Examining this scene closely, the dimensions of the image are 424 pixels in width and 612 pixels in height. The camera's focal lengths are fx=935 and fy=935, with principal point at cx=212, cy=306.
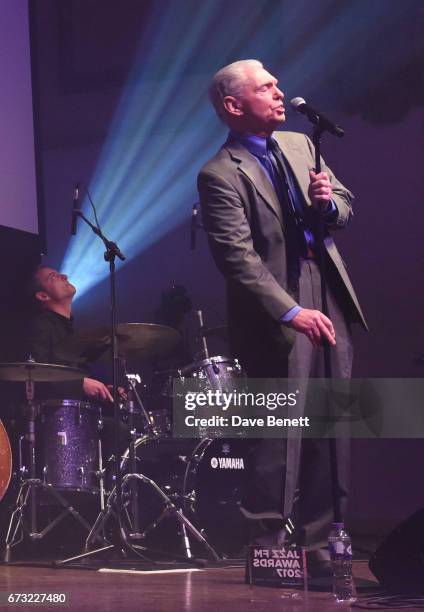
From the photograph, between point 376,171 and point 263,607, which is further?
point 376,171

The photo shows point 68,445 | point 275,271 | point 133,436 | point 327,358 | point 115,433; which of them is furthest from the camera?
point 68,445

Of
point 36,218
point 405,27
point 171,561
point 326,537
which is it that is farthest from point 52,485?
point 405,27

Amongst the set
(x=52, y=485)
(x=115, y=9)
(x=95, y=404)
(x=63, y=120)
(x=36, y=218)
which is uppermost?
(x=115, y=9)

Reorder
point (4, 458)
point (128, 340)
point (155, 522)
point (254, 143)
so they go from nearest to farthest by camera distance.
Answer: point (254, 143)
point (4, 458)
point (128, 340)
point (155, 522)

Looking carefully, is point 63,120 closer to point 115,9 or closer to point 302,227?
point 115,9

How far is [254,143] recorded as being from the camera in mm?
2682

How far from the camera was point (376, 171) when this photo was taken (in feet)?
16.3

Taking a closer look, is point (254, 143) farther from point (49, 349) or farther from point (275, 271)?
point (49, 349)

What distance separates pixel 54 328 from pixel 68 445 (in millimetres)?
632

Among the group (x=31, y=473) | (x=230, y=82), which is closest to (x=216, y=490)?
(x=31, y=473)

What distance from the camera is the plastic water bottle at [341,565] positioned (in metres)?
2.09

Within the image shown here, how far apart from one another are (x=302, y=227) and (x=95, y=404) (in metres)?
2.30

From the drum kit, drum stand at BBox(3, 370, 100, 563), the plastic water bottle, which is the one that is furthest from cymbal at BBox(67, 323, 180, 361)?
the plastic water bottle

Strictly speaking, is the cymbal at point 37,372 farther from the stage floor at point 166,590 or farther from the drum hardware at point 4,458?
the stage floor at point 166,590
